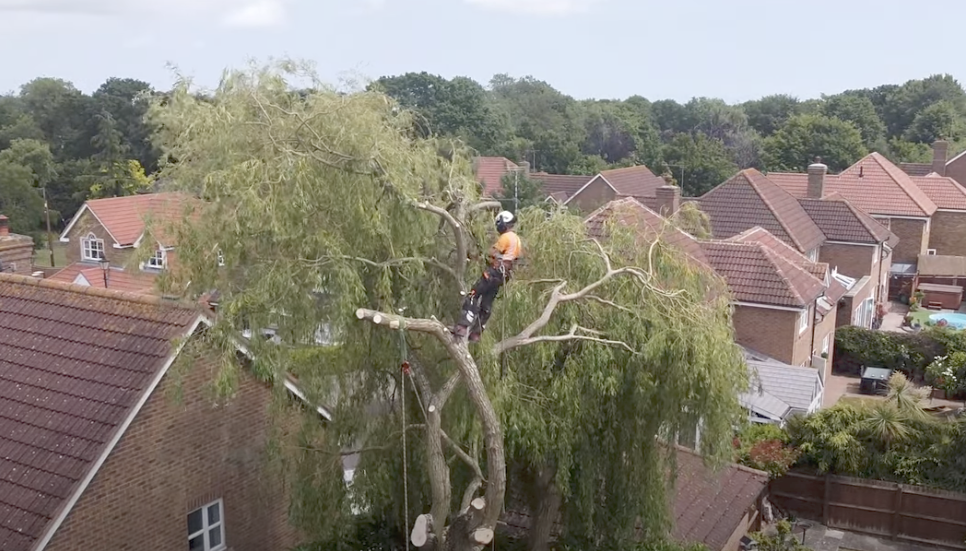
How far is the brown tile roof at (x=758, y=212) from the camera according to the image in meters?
34.2

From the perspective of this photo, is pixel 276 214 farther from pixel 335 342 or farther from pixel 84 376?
pixel 84 376

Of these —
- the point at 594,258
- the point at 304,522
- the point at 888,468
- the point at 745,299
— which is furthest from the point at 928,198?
the point at 304,522

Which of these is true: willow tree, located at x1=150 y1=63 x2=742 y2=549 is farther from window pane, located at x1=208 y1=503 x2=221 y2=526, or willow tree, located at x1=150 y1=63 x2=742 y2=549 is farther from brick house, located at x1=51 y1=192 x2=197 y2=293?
brick house, located at x1=51 y1=192 x2=197 y2=293

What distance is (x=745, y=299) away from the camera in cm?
2677

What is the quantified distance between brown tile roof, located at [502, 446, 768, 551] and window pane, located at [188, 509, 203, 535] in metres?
5.23

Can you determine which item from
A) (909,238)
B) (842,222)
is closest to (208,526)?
(842,222)

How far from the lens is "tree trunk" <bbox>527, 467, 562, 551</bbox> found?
1294 centimetres

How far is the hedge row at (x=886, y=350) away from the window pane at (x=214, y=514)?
27715mm

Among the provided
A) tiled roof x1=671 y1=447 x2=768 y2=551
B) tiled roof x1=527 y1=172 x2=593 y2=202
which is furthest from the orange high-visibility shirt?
tiled roof x1=527 y1=172 x2=593 y2=202

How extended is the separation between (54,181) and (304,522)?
57665 millimetres

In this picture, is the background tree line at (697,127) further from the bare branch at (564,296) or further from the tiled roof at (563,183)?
the bare branch at (564,296)

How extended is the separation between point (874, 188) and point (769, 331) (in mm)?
23831

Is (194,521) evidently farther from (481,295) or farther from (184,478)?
(481,295)

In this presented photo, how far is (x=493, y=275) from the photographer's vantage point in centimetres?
930
